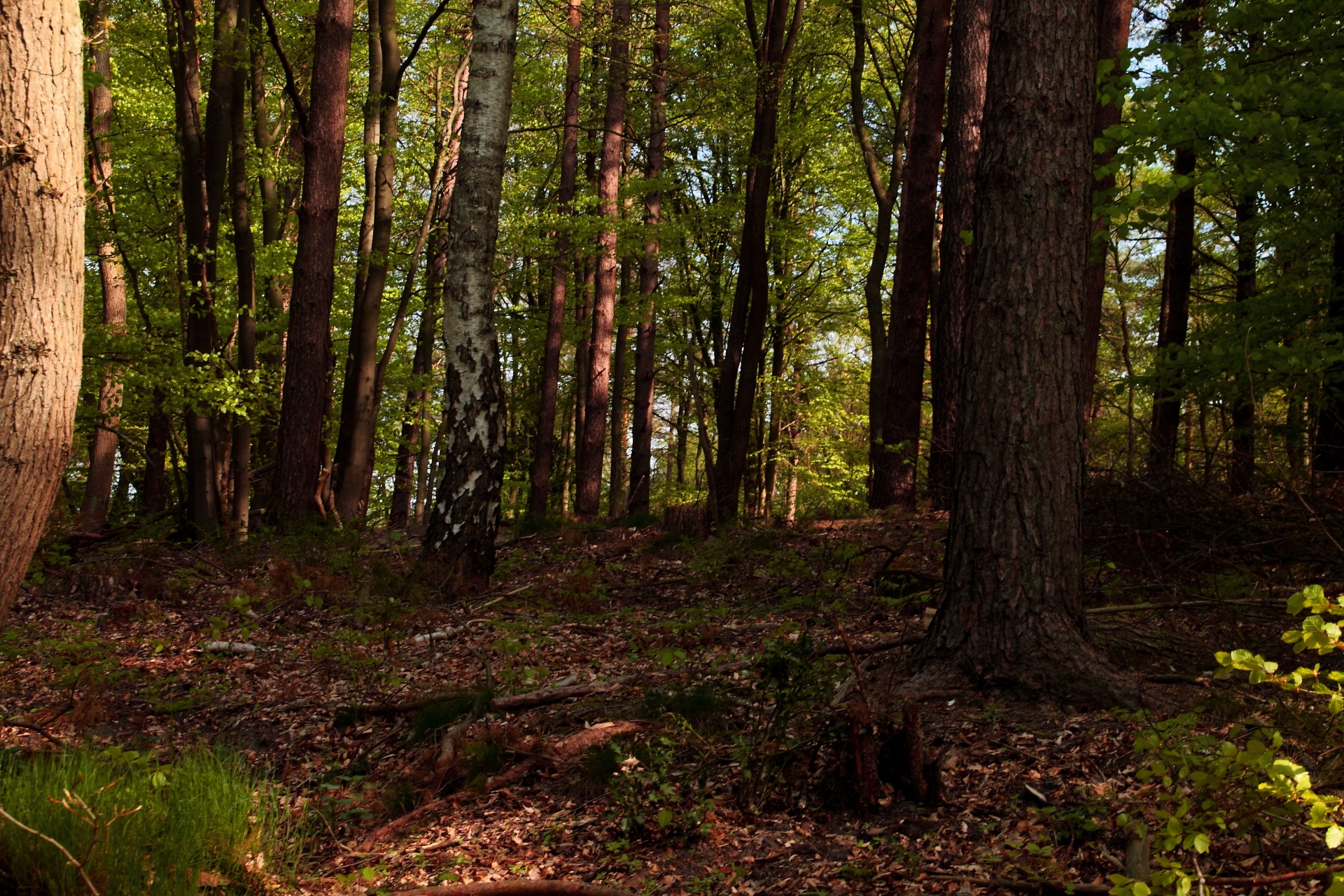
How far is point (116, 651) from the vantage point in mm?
7047

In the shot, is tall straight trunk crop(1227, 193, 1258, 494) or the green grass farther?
tall straight trunk crop(1227, 193, 1258, 494)

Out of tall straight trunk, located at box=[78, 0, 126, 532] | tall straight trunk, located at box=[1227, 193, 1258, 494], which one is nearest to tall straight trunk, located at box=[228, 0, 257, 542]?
tall straight trunk, located at box=[78, 0, 126, 532]

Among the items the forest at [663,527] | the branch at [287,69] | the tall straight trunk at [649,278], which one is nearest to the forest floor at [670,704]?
the forest at [663,527]

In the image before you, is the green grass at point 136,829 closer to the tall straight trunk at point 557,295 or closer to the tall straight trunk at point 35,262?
the tall straight trunk at point 35,262

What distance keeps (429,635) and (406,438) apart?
13574 mm

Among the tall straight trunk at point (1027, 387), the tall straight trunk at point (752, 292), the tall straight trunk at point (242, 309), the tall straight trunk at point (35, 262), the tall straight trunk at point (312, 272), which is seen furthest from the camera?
the tall straight trunk at point (312, 272)

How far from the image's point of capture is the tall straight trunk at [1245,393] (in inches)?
242

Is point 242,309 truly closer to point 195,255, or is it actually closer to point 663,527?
point 195,255


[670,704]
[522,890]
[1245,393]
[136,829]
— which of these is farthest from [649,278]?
[136,829]

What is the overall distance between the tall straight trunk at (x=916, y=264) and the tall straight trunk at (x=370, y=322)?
6.70 meters

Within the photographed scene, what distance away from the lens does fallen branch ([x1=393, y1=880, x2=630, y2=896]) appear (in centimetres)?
330

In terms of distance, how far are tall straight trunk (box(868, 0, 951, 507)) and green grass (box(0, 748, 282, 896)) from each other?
8.19 m

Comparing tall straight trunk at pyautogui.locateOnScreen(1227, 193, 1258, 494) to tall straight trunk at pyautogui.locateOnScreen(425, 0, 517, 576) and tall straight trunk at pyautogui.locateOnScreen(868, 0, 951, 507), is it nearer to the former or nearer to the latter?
tall straight trunk at pyautogui.locateOnScreen(868, 0, 951, 507)

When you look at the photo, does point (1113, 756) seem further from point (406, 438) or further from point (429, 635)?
point (406, 438)
